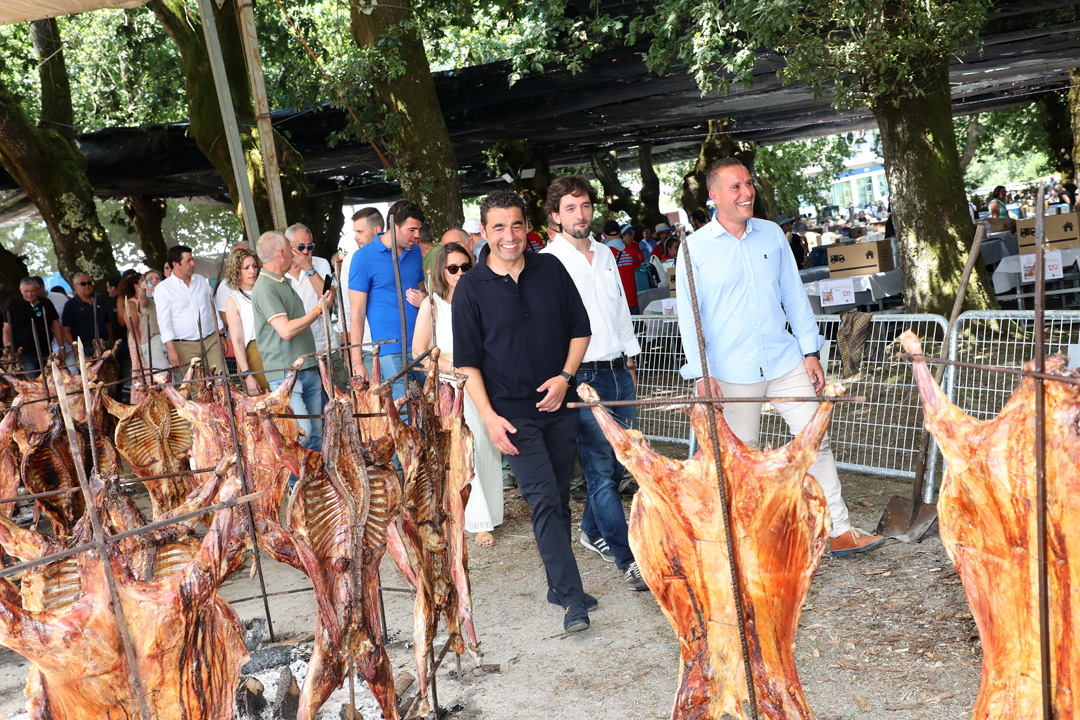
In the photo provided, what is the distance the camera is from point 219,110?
10109 millimetres

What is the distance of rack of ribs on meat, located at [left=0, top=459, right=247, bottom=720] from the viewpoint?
2076mm

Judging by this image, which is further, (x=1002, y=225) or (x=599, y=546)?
(x=1002, y=225)

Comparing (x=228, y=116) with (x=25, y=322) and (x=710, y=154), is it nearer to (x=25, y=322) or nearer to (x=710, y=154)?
(x=25, y=322)

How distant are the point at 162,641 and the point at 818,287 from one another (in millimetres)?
9575

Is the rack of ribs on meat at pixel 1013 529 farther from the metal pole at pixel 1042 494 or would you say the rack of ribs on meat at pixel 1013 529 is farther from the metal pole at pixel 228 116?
the metal pole at pixel 228 116

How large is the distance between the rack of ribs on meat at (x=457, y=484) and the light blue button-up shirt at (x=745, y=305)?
1.27 meters

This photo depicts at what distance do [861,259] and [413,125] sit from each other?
228 inches

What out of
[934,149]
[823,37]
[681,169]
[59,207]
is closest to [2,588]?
[823,37]

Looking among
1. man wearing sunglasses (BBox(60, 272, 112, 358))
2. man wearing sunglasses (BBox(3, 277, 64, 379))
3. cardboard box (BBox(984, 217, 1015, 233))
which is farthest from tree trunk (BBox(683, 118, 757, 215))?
man wearing sunglasses (BBox(3, 277, 64, 379))

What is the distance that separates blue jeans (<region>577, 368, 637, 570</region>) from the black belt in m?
0.02

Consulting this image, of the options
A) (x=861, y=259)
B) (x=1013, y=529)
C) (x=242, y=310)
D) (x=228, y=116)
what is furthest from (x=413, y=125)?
(x=1013, y=529)

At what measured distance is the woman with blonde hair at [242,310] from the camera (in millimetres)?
6172

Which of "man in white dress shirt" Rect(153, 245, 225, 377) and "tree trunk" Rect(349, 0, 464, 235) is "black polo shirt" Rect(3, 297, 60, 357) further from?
"tree trunk" Rect(349, 0, 464, 235)

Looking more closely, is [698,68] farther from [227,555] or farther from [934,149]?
[227,555]
